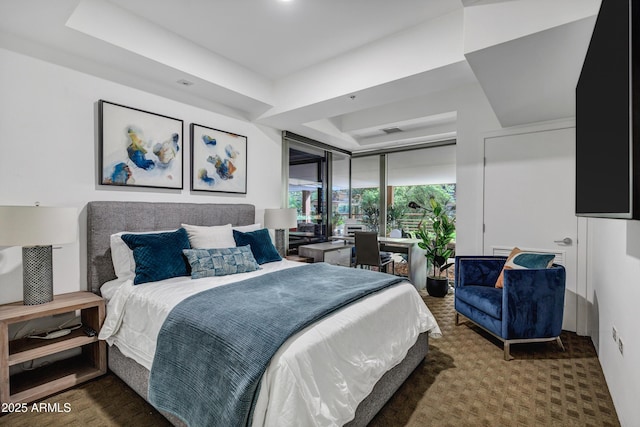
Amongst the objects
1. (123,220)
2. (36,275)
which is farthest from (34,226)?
(123,220)

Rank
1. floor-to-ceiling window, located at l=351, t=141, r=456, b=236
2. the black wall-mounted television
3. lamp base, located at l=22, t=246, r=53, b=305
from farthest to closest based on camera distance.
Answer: floor-to-ceiling window, located at l=351, t=141, r=456, b=236 → lamp base, located at l=22, t=246, r=53, b=305 → the black wall-mounted television

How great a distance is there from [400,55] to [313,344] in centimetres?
251

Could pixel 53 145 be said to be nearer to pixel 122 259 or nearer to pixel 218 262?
pixel 122 259

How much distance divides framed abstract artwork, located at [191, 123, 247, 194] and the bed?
0.32 metres

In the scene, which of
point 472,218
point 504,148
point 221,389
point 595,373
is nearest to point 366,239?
point 472,218

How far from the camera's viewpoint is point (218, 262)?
8.55 ft

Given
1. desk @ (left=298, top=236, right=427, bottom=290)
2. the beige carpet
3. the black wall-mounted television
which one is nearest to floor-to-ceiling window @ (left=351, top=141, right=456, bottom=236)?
desk @ (left=298, top=236, right=427, bottom=290)

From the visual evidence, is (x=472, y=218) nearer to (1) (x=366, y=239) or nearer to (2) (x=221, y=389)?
(1) (x=366, y=239)

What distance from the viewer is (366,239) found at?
177 inches

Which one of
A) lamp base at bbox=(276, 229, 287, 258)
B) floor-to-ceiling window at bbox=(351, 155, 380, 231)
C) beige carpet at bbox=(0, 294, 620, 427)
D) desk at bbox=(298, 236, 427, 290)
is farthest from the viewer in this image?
floor-to-ceiling window at bbox=(351, 155, 380, 231)

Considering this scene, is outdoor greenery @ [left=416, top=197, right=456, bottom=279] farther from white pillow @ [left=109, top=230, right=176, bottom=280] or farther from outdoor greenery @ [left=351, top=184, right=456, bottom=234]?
white pillow @ [left=109, top=230, right=176, bottom=280]

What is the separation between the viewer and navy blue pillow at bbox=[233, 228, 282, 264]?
3117 millimetres

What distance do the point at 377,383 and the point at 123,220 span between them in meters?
2.43

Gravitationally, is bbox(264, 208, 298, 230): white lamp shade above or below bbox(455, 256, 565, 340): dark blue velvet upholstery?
above
